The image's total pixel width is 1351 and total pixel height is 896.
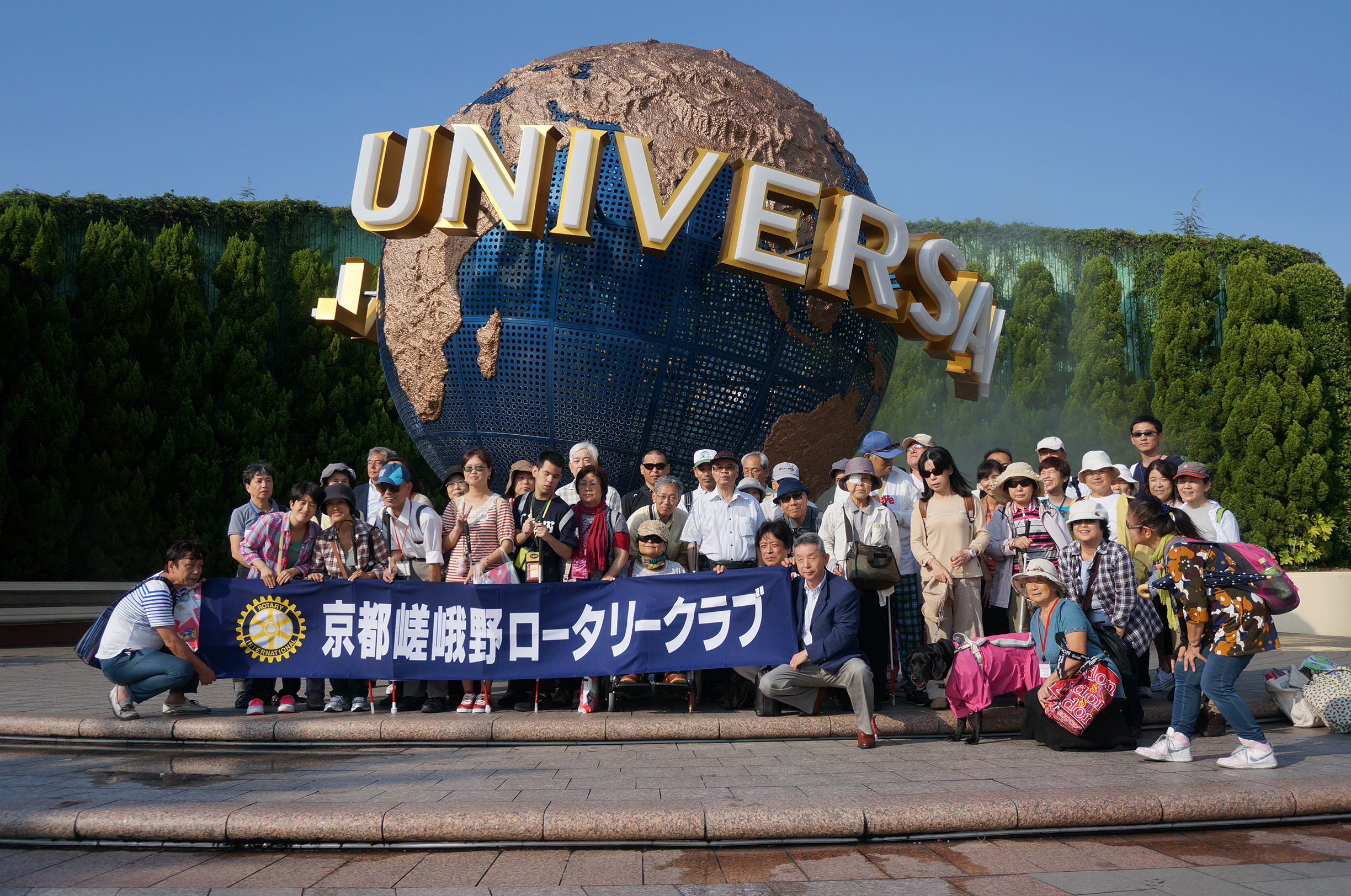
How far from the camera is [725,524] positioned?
709 cm

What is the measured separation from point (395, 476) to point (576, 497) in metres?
1.35

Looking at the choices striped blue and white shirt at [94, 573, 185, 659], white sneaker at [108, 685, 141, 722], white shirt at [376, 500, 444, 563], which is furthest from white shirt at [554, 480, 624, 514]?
white sneaker at [108, 685, 141, 722]

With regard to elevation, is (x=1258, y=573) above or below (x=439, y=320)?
below

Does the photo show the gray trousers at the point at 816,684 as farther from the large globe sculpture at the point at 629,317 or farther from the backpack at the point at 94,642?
the backpack at the point at 94,642

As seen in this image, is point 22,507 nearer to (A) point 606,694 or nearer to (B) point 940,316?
(A) point 606,694

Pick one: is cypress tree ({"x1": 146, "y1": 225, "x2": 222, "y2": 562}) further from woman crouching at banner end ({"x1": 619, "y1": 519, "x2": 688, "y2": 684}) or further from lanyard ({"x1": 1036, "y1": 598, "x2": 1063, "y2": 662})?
lanyard ({"x1": 1036, "y1": 598, "x2": 1063, "y2": 662})

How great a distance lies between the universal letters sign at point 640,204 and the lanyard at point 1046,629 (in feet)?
11.6

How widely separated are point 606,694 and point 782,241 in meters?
4.10

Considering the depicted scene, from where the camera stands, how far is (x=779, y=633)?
639 centimetres

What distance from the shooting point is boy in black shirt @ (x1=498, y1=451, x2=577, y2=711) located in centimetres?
690

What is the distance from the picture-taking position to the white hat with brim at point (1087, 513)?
6035 mm

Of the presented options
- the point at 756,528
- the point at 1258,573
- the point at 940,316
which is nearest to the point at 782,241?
the point at 940,316

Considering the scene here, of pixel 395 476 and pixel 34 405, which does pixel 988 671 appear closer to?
pixel 395 476

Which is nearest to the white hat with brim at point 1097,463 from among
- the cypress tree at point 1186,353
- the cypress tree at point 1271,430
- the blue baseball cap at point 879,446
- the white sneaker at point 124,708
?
the blue baseball cap at point 879,446
